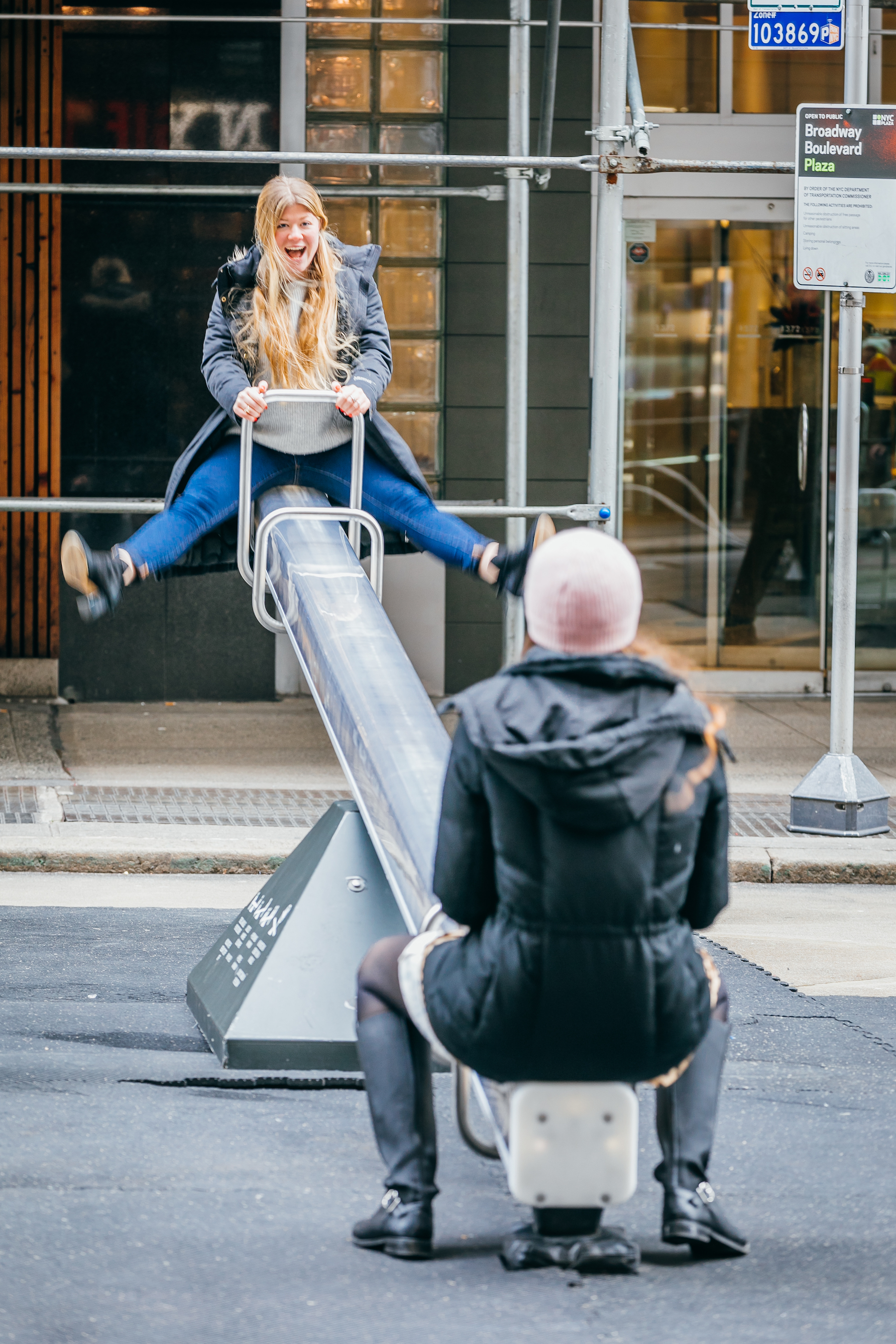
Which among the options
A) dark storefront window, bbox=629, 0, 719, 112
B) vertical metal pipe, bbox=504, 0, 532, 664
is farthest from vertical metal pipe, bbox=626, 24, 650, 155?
dark storefront window, bbox=629, 0, 719, 112

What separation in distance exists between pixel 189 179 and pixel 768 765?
4583mm

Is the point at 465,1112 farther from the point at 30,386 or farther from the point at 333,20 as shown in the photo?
the point at 30,386

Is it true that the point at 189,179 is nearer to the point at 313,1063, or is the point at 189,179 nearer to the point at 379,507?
the point at 379,507

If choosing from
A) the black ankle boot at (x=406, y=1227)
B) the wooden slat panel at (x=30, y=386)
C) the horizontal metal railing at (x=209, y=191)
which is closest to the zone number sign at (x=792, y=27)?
the horizontal metal railing at (x=209, y=191)

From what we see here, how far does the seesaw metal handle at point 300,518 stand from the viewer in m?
5.49

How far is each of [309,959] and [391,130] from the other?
23.0ft

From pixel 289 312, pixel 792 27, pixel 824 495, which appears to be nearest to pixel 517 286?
pixel 792 27

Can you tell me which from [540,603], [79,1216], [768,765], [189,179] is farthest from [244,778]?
[540,603]

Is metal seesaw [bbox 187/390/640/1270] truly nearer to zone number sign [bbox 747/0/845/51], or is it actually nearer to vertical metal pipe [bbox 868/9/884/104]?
zone number sign [bbox 747/0/845/51]

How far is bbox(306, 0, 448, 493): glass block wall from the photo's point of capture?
10547 millimetres

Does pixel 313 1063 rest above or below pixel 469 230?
below

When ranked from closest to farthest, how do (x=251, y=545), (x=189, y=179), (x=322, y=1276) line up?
(x=322, y=1276), (x=251, y=545), (x=189, y=179)

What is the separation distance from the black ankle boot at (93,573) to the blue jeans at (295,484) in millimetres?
81

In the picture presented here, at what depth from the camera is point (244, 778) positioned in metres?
8.77
